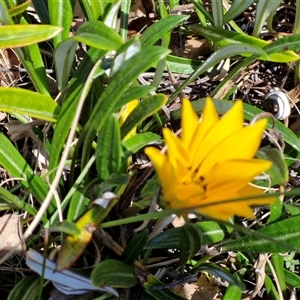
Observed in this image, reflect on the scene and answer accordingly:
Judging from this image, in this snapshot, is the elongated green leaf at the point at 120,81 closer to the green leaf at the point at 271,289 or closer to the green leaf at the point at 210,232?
the green leaf at the point at 210,232

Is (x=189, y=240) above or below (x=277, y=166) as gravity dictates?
below

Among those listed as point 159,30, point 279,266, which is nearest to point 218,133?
point 159,30

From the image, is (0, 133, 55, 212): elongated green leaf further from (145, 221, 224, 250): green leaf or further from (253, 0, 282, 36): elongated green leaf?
(253, 0, 282, 36): elongated green leaf

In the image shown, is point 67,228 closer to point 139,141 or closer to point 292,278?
point 139,141

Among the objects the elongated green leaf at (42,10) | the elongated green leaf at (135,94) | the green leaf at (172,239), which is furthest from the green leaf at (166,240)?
the elongated green leaf at (42,10)

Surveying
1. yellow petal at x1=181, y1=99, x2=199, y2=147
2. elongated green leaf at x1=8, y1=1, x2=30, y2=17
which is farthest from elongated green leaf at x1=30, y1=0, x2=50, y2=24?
yellow petal at x1=181, y1=99, x2=199, y2=147

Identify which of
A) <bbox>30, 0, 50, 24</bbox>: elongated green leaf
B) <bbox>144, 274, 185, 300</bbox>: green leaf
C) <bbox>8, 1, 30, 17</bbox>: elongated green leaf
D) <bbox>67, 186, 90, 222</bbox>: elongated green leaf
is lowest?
<bbox>144, 274, 185, 300</bbox>: green leaf
